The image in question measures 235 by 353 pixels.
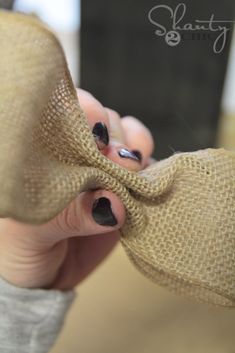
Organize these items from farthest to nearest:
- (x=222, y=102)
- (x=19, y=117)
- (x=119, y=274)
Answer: (x=119, y=274)
(x=222, y=102)
(x=19, y=117)

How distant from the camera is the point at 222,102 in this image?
14.4 inches

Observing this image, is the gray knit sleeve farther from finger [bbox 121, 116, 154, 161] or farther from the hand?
finger [bbox 121, 116, 154, 161]

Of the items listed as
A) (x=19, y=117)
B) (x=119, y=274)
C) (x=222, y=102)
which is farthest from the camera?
(x=119, y=274)

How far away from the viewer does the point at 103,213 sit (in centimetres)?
24

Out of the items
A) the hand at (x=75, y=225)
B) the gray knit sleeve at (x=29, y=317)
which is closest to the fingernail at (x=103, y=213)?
the hand at (x=75, y=225)

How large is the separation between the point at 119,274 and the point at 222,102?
0.19 meters

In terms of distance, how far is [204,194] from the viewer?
25cm

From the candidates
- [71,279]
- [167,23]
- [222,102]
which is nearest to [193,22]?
[167,23]

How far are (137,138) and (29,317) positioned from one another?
137 mm

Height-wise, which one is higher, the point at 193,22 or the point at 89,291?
the point at 193,22

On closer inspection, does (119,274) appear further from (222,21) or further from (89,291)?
(222,21)

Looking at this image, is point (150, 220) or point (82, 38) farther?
point (82, 38)

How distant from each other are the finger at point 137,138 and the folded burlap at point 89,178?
0.09m

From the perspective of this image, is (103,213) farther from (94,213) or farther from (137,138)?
(137,138)
